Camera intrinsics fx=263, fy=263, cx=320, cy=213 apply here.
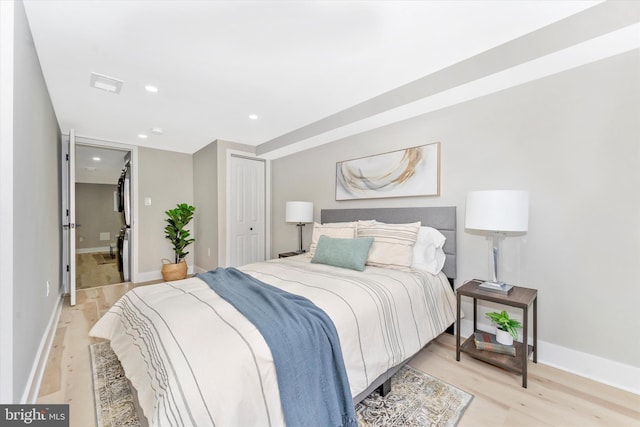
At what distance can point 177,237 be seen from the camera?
4.49m

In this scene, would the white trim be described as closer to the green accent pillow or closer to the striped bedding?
the striped bedding

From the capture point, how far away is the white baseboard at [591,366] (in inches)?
66.9

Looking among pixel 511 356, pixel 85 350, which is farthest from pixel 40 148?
pixel 511 356

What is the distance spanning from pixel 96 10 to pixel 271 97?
143cm

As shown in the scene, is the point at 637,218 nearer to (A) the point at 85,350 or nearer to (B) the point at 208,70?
(B) the point at 208,70

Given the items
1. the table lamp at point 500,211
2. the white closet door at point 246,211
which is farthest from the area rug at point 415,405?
the white closet door at point 246,211

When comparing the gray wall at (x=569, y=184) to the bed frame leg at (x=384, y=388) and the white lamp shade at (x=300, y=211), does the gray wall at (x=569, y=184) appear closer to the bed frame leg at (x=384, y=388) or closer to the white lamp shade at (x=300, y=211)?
the bed frame leg at (x=384, y=388)

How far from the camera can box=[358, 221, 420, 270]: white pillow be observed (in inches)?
92.9

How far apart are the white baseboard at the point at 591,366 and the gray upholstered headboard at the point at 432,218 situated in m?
0.83

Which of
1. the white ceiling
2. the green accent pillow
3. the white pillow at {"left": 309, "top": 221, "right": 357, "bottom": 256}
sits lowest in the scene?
the green accent pillow

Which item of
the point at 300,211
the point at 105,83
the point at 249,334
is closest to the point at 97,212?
the point at 105,83

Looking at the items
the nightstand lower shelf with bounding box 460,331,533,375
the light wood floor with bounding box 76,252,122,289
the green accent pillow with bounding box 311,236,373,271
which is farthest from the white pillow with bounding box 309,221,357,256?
the light wood floor with bounding box 76,252,122,289

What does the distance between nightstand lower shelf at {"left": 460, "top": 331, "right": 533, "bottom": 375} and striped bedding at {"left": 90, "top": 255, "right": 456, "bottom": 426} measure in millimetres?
229

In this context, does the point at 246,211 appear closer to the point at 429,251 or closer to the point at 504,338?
the point at 429,251
